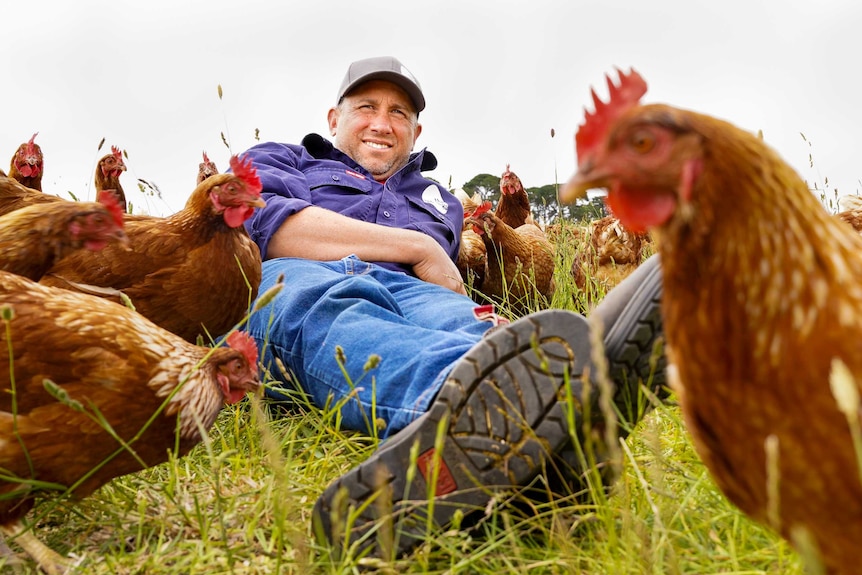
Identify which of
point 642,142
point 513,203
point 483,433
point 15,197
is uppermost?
point 642,142

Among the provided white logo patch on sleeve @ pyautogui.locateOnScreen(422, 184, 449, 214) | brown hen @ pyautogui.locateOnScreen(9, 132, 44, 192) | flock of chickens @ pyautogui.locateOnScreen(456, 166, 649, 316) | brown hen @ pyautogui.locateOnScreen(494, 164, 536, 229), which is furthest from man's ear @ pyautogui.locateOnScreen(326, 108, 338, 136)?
brown hen @ pyautogui.locateOnScreen(494, 164, 536, 229)

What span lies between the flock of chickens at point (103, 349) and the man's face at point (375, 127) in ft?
3.81

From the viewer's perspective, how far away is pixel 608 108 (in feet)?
3.56

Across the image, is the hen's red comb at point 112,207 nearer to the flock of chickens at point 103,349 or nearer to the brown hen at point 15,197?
the flock of chickens at point 103,349

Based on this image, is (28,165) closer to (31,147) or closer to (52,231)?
(31,147)

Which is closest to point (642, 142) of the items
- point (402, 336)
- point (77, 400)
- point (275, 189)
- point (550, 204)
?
point (402, 336)

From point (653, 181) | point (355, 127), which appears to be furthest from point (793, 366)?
point (355, 127)

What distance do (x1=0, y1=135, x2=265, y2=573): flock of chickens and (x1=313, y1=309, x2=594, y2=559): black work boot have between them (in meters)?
0.38

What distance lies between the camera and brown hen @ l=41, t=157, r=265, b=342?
243 cm

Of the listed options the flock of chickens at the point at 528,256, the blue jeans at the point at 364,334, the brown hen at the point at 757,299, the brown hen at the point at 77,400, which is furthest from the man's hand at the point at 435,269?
the brown hen at the point at 757,299

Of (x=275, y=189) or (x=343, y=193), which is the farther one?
(x=343, y=193)

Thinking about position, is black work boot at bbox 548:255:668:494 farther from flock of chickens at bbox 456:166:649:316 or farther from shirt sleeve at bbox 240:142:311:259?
flock of chickens at bbox 456:166:649:316

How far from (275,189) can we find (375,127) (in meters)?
0.70

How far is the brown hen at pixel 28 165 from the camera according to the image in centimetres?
489
